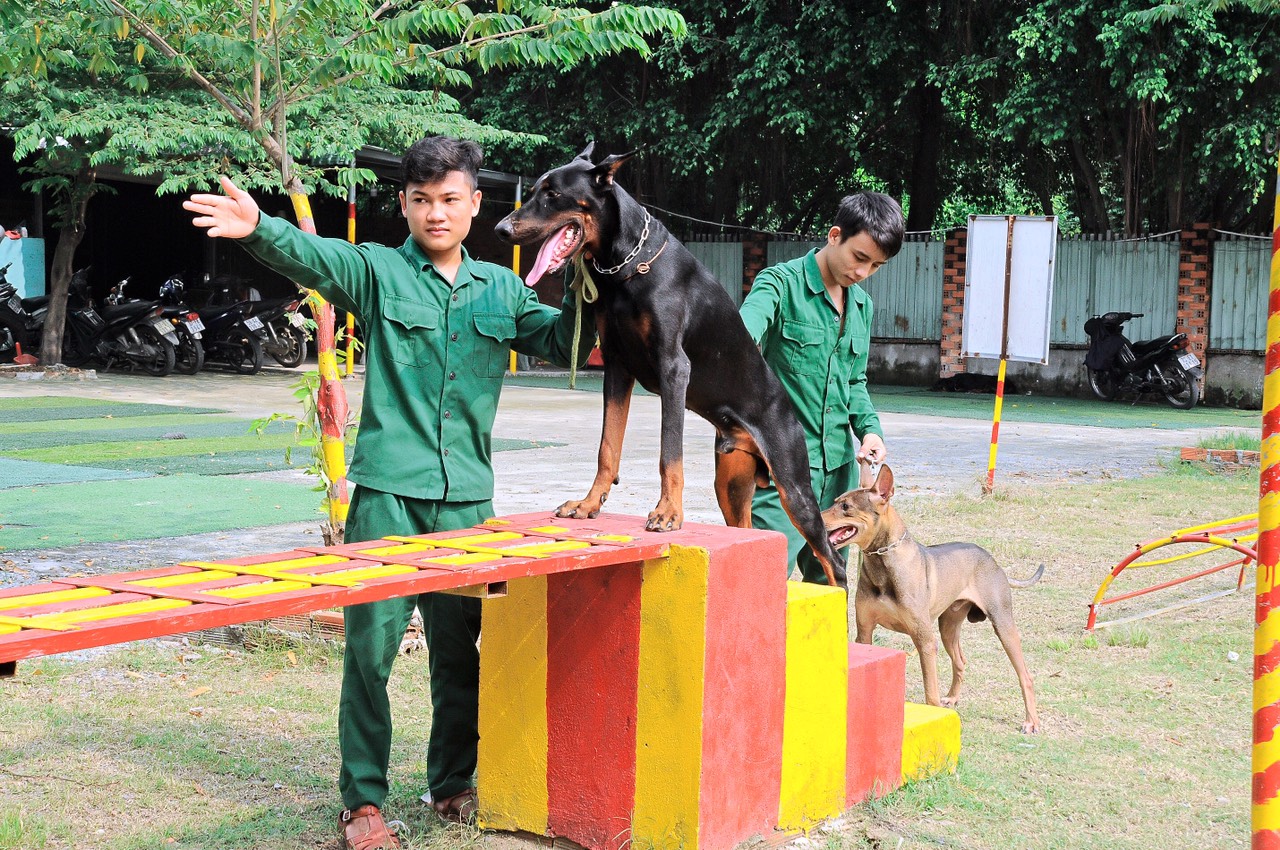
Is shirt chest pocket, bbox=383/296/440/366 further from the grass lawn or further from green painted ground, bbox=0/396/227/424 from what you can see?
green painted ground, bbox=0/396/227/424

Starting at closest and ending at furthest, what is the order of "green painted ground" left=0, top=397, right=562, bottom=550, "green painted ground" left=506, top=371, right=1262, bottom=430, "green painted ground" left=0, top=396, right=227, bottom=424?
"green painted ground" left=0, top=397, right=562, bottom=550 < "green painted ground" left=0, top=396, right=227, bottom=424 < "green painted ground" left=506, top=371, right=1262, bottom=430

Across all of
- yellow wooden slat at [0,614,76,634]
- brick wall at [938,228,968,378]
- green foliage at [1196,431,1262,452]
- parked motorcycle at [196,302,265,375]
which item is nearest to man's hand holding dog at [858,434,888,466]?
yellow wooden slat at [0,614,76,634]

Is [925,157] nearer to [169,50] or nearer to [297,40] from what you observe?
[297,40]

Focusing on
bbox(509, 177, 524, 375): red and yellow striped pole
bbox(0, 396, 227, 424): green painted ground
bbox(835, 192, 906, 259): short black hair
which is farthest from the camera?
bbox(509, 177, 524, 375): red and yellow striped pole

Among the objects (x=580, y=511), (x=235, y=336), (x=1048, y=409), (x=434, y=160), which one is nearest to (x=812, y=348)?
(x=580, y=511)

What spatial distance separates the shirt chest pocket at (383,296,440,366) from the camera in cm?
346

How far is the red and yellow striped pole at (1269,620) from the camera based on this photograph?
245 centimetres

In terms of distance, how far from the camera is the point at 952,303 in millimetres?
19547

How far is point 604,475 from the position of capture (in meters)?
3.51

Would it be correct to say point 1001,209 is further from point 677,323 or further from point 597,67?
point 677,323

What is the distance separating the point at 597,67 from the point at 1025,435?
9491 millimetres

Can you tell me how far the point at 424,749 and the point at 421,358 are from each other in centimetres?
148

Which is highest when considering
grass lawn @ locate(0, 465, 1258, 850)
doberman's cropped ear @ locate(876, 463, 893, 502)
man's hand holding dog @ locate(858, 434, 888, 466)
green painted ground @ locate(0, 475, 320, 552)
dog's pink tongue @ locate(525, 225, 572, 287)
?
dog's pink tongue @ locate(525, 225, 572, 287)

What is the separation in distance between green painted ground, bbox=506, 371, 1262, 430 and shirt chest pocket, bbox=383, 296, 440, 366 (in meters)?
12.7
